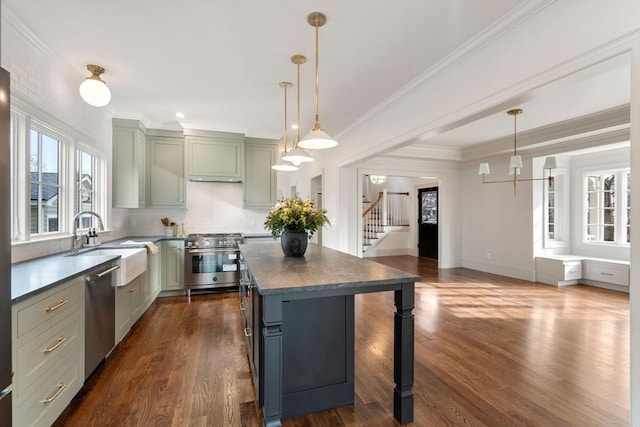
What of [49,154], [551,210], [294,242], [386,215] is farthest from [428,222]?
[49,154]

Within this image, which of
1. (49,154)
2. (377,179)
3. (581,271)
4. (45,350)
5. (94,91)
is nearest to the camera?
(45,350)

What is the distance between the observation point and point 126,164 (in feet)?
14.1

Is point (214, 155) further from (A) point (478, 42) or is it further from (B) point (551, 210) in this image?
(B) point (551, 210)

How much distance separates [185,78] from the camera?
10.7 ft

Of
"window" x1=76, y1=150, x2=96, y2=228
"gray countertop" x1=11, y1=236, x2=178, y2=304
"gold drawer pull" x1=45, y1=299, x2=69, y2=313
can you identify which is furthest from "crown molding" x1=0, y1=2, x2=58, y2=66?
"gold drawer pull" x1=45, y1=299, x2=69, y2=313

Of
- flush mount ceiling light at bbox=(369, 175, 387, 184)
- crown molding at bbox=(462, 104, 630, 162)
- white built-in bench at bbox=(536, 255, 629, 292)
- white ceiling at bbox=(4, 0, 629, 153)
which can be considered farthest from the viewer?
flush mount ceiling light at bbox=(369, 175, 387, 184)

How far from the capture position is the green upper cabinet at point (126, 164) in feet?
13.9

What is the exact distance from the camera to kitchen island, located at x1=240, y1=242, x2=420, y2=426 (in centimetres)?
164

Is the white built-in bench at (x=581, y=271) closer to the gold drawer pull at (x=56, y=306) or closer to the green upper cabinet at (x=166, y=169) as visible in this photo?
the green upper cabinet at (x=166, y=169)

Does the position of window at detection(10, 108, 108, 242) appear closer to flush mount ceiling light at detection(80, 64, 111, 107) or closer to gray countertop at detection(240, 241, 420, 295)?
flush mount ceiling light at detection(80, 64, 111, 107)

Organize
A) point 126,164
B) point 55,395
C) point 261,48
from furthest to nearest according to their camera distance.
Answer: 1. point 126,164
2. point 261,48
3. point 55,395

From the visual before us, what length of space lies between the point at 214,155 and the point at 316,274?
3817 mm

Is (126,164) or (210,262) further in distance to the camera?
(210,262)

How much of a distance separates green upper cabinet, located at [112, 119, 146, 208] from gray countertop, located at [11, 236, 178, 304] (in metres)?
1.58
